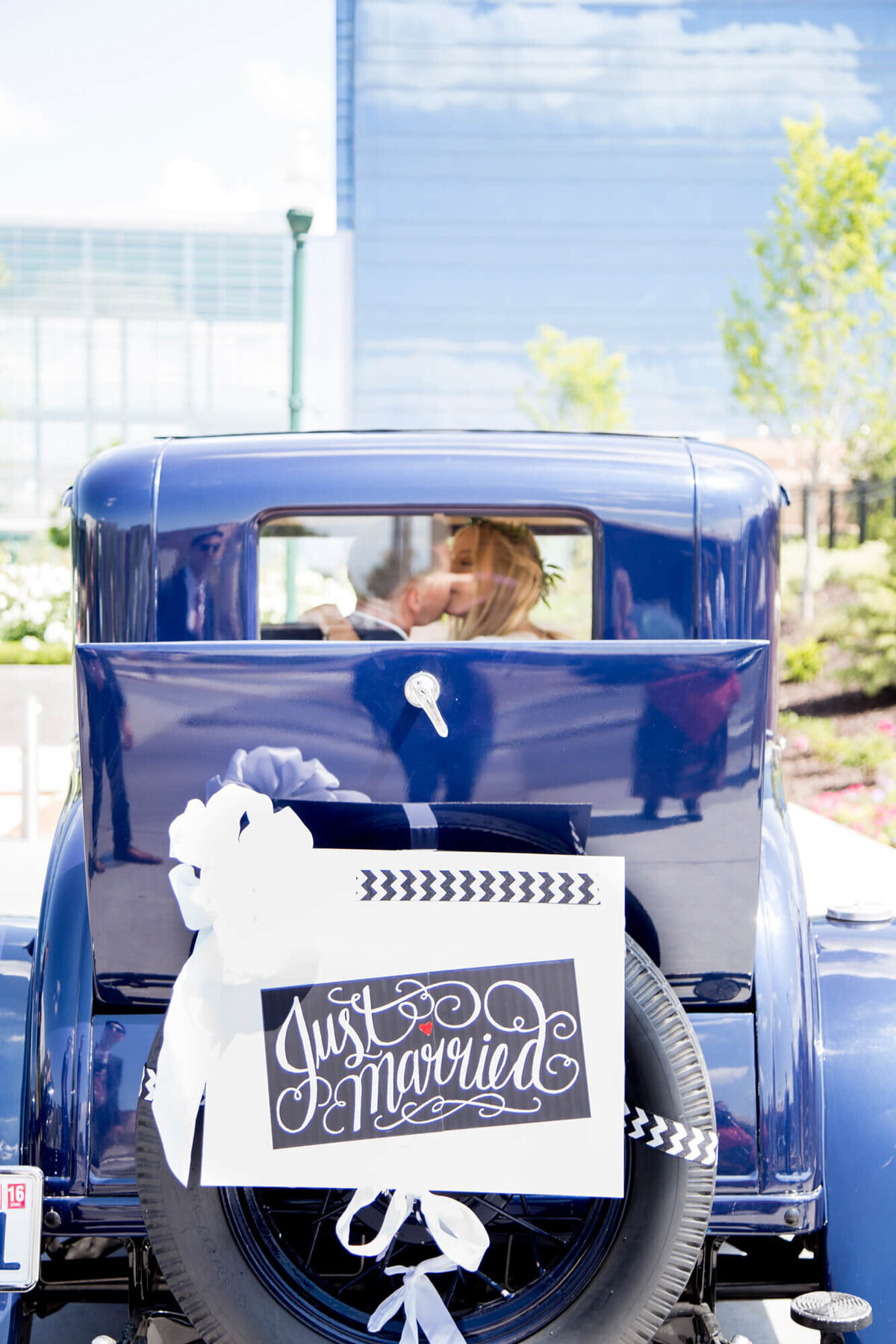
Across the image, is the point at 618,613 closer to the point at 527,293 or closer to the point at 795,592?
the point at 795,592

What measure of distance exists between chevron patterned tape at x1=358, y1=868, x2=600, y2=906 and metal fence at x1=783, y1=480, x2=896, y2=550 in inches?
719

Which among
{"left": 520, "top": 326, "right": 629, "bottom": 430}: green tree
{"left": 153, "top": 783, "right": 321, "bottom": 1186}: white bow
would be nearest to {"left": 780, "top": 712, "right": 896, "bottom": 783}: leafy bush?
{"left": 153, "top": 783, "right": 321, "bottom": 1186}: white bow

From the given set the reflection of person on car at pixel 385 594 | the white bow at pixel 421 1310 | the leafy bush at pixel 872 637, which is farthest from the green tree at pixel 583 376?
the white bow at pixel 421 1310

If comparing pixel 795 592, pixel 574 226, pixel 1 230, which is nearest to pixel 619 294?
pixel 574 226

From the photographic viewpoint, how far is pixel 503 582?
290cm

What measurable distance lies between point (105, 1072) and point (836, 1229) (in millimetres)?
1314

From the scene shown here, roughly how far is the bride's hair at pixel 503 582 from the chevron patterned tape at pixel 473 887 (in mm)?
1021

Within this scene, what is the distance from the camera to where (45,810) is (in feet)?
32.4

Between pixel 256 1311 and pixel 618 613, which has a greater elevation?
pixel 618 613

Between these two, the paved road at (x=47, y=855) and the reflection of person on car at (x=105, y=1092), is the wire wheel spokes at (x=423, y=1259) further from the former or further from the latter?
the paved road at (x=47, y=855)

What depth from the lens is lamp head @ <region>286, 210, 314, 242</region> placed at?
395 inches

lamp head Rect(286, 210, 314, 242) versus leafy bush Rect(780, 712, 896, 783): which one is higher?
lamp head Rect(286, 210, 314, 242)

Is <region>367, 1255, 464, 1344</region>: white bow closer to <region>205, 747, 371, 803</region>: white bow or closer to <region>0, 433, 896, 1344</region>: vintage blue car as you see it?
<region>0, 433, 896, 1344</region>: vintage blue car

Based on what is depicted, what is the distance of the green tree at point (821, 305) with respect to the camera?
16.9 meters
